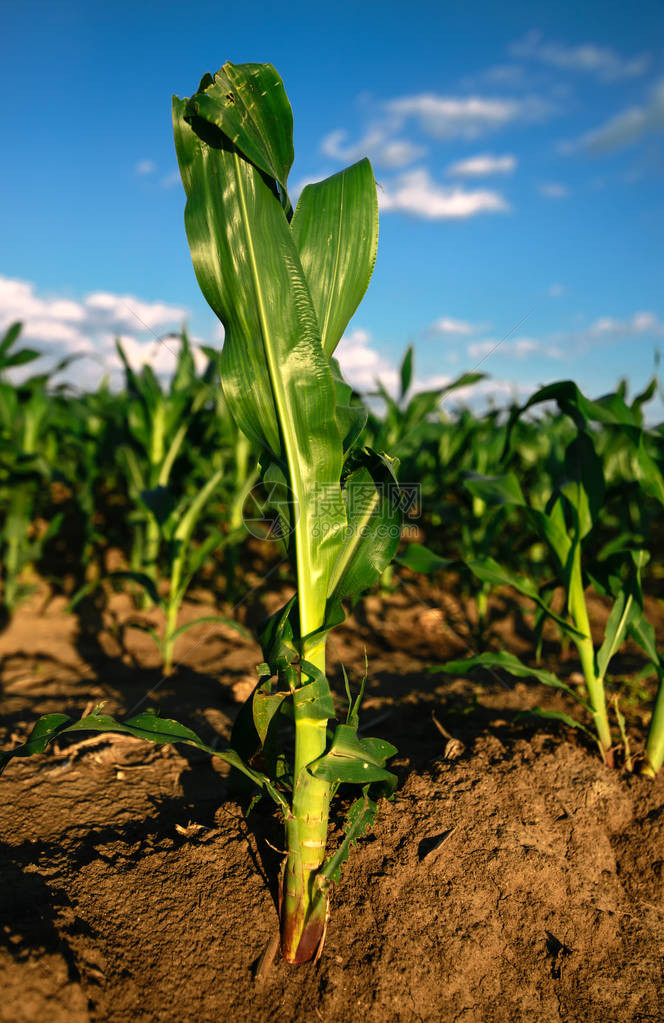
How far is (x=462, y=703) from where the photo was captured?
247 centimetres

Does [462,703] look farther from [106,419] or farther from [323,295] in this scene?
[106,419]

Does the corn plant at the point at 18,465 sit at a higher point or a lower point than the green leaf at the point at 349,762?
higher

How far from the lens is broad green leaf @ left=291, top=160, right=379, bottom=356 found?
114 centimetres

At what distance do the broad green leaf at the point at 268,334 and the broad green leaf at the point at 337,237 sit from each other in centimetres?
6

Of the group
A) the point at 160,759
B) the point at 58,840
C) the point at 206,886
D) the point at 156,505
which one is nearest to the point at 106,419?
the point at 156,505

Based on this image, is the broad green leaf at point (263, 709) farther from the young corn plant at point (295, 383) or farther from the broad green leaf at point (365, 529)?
the broad green leaf at point (365, 529)

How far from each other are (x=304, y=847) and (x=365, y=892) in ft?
0.88

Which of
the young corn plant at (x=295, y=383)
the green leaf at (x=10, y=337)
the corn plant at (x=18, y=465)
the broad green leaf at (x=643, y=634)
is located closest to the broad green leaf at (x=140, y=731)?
the young corn plant at (x=295, y=383)

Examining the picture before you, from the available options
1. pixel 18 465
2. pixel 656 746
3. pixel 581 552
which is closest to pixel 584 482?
pixel 581 552

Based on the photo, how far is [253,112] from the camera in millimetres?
1040

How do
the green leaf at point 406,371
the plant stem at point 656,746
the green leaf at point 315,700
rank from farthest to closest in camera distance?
1. the green leaf at point 406,371
2. the plant stem at point 656,746
3. the green leaf at point 315,700

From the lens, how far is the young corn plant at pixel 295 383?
42.4 inches

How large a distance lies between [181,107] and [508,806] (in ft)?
5.62

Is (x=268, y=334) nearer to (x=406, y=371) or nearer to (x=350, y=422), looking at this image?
(x=350, y=422)
